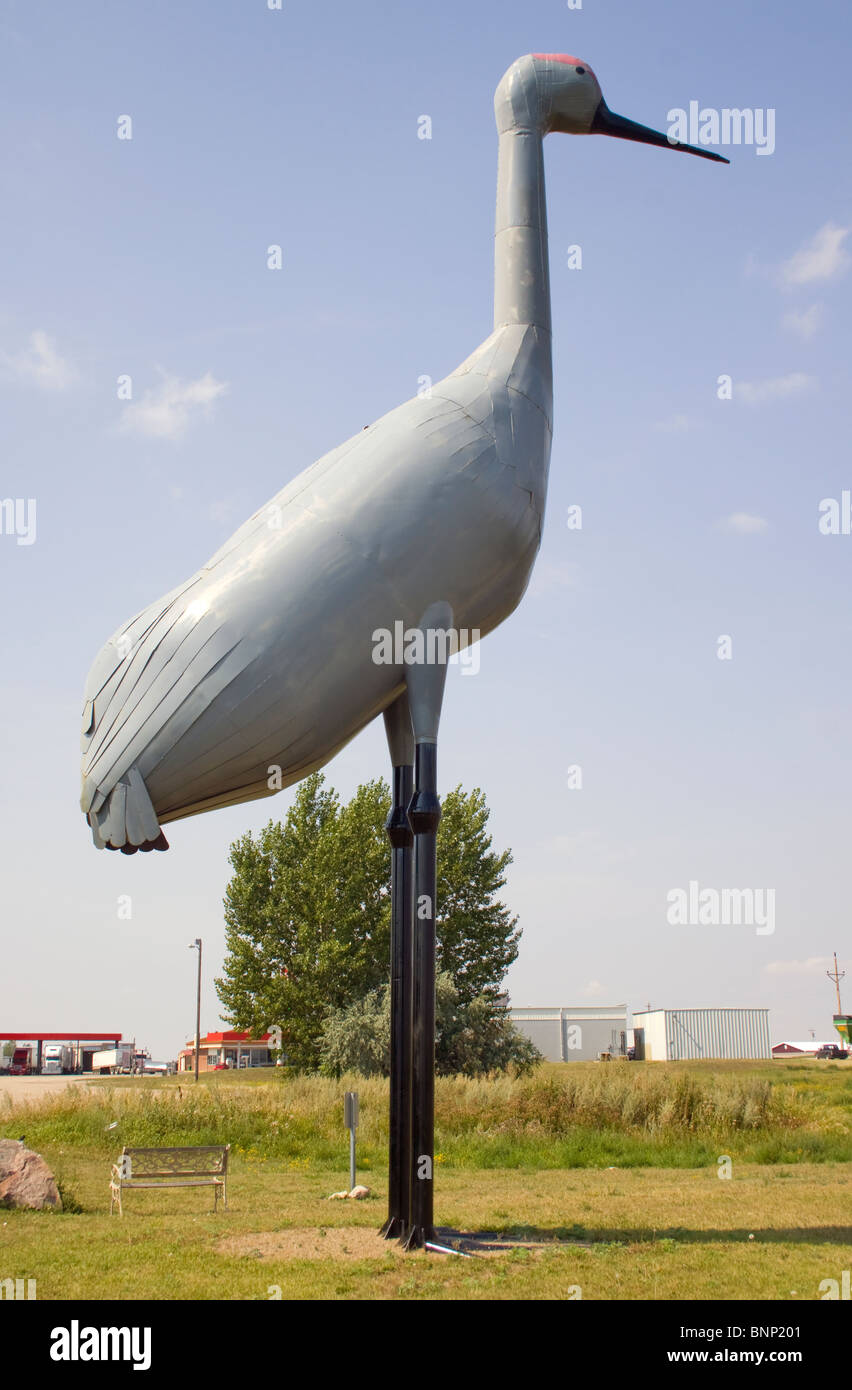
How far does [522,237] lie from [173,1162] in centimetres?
1145

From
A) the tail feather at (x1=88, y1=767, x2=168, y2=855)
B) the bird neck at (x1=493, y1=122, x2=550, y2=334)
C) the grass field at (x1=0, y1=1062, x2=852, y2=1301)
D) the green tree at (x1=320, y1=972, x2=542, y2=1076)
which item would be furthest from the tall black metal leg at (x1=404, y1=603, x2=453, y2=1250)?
the green tree at (x1=320, y1=972, x2=542, y2=1076)

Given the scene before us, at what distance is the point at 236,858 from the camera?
123 ft

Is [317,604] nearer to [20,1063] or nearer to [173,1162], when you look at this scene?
[173,1162]

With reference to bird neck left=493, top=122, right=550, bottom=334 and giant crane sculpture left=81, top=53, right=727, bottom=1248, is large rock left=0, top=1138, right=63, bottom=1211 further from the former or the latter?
bird neck left=493, top=122, right=550, bottom=334

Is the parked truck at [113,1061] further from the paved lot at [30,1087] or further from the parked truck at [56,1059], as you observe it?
the paved lot at [30,1087]

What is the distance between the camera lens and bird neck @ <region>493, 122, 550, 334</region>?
10219mm

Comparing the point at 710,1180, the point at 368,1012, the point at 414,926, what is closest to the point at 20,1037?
the point at 368,1012

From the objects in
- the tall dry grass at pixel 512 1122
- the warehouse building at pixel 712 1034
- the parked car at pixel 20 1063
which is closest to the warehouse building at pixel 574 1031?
the warehouse building at pixel 712 1034

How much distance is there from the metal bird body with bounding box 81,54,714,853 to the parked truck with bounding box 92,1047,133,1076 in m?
62.0

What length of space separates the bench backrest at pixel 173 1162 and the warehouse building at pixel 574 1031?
149 ft

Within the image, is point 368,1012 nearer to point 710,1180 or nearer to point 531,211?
point 710,1180

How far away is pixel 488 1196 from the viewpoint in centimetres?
1312

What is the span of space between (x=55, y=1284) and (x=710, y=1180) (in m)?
9.31

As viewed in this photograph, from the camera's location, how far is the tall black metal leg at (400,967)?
9320 mm
